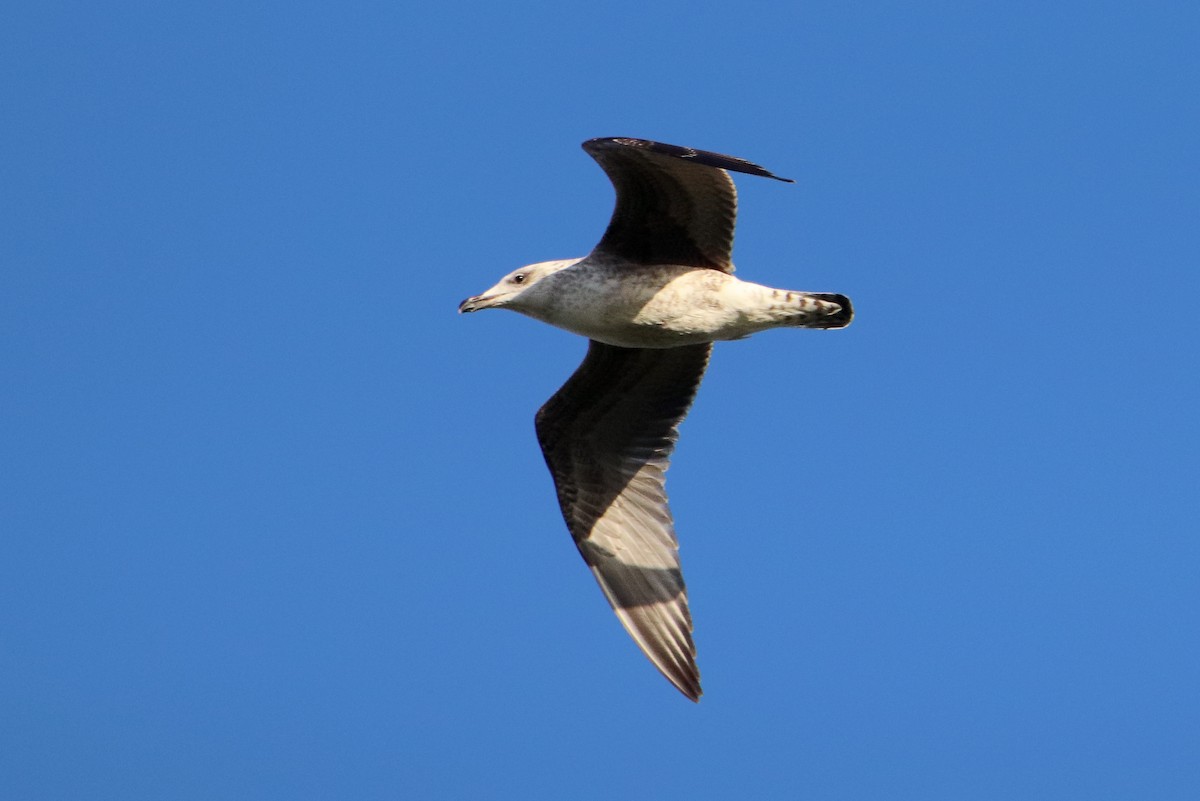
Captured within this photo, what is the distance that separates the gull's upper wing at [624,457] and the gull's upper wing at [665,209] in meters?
1.30

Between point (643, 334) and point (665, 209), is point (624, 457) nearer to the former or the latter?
point (643, 334)

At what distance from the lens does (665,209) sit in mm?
11758

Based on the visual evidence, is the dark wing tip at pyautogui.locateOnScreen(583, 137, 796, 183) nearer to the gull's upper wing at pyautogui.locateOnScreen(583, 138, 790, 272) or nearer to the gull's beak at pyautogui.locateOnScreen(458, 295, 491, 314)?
the gull's upper wing at pyautogui.locateOnScreen(583, 138, 790, 272)

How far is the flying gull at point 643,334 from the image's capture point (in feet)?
38.4

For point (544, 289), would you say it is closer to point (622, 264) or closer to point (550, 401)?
point (622, 264)

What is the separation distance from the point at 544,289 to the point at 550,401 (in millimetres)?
1571

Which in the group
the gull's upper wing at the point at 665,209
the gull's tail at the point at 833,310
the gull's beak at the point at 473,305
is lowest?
the gull's tail at the point at 833,310

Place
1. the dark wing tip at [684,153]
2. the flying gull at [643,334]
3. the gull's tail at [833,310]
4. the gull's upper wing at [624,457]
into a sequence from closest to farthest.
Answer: the dark wing tip at [684,153] → the flying gull at [643,334] → the gull's tail at [833,310] → the gull's upper wing at [624,457]

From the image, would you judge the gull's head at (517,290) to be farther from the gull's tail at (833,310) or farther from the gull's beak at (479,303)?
the gull's tail at (833,310)

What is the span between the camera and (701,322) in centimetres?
1186

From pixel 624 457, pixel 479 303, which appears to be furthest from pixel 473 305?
pixel 624 457

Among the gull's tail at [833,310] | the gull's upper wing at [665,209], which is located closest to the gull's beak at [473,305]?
the gull's upper wing at [665,209]

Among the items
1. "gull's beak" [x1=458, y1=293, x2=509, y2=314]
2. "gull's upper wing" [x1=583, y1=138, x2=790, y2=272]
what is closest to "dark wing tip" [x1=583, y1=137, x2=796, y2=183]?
"gull's upper wing" [x1=583, y1=138, x2=790, y2=272]

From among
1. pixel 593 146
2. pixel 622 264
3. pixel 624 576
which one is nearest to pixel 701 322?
pixel 622 264
